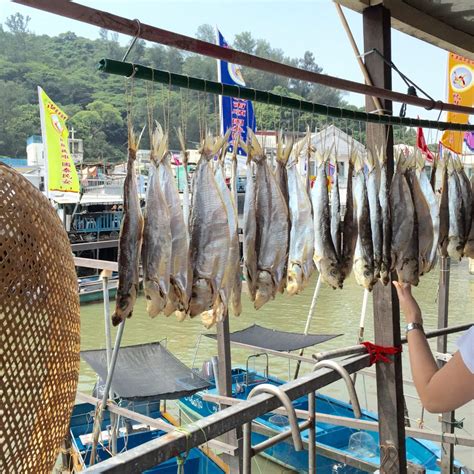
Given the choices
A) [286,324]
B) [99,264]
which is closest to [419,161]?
[99,264]

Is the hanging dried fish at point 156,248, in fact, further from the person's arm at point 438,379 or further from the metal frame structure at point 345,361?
the person's arm at point 438,379

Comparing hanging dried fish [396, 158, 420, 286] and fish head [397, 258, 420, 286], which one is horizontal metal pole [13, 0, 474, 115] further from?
fish head [397, 258, 420, 286]

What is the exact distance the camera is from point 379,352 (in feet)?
7.90

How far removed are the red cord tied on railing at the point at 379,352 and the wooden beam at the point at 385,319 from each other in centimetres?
4

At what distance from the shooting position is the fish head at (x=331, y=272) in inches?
77.8

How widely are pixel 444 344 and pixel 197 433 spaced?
16.7ft

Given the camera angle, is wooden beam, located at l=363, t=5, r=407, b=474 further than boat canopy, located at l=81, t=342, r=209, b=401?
No

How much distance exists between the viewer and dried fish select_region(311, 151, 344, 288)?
1.97 metres

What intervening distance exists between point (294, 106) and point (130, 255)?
88 cm

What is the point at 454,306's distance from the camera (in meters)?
15.4

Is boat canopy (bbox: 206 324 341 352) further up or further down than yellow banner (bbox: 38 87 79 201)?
further down

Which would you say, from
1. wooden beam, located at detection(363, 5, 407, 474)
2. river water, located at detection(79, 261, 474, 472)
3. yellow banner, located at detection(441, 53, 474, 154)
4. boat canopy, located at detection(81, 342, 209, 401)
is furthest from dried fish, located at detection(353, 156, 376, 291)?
river water, located at detection(79, 261, 474, 472)

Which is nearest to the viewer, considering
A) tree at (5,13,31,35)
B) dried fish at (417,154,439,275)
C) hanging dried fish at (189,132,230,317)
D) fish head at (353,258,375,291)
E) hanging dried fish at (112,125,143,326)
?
hanging dried fish at (112,125,143,326)

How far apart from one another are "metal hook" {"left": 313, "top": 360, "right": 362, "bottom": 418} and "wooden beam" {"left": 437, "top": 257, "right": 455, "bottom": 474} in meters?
1.87
